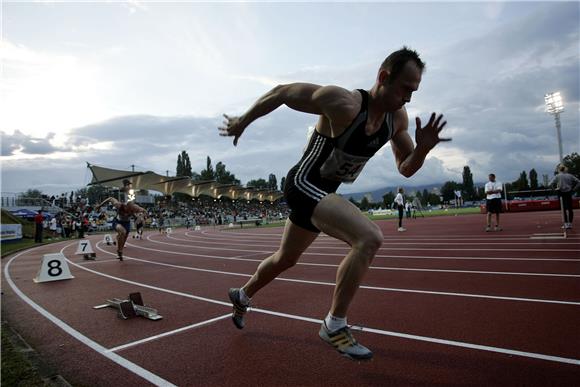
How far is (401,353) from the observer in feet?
9.78

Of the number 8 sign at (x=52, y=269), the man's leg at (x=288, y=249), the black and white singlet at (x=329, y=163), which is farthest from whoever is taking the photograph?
the number 8 sign at (x=52, y=269)

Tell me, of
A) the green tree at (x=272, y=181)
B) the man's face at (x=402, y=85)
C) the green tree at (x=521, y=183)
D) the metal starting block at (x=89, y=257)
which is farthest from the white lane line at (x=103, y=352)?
the green tree at (x=272, y=181)

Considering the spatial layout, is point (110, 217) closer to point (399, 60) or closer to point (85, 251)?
point (85, 251)

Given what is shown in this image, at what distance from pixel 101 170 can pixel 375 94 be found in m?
47.1

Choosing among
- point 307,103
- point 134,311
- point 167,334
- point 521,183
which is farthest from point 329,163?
point 521,183

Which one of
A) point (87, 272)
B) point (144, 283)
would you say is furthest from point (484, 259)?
point (87, 272)

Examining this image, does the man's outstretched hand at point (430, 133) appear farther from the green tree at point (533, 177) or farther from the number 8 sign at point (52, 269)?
the green tree at point (533, 177)

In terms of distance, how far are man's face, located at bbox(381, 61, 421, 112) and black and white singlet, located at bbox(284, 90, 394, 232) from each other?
16 cm

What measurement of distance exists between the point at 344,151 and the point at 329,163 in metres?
0.16

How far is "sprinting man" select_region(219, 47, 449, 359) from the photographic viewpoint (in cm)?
262

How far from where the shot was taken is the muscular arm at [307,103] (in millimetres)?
2600

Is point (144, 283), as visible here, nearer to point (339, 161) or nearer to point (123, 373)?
point (123, 373)

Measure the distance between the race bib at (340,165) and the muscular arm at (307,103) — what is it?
25 centimetres

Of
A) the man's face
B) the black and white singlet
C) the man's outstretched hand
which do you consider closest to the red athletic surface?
the black and white singlet
